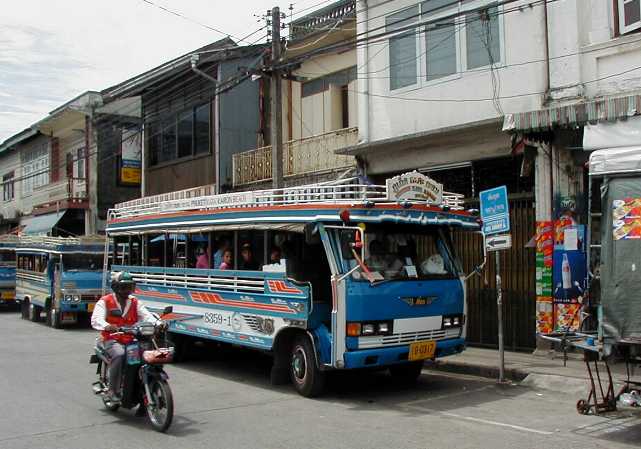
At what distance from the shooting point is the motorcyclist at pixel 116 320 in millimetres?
7520

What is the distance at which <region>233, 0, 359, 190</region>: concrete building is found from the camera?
1706 cm

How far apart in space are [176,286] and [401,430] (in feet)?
18.9

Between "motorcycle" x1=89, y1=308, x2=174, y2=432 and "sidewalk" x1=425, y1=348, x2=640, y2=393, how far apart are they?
17.6 feet

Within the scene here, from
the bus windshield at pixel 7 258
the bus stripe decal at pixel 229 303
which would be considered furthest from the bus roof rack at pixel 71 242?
the bus stripe decal at pixel 229 303

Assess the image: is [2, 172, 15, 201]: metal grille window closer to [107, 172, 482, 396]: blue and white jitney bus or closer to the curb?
[107, 172, 482, 396]: blue and white jitney bus

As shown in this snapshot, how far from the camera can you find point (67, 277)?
691 inches

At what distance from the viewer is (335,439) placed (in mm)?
6730

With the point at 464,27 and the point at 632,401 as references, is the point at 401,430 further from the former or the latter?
the point at 464,27

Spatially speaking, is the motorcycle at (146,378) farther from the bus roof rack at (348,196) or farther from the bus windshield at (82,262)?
the bus windshield at (82,262)

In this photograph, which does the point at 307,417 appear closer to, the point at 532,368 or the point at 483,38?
the point at 532,368

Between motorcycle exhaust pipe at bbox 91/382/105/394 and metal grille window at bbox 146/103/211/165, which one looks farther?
metal grille window at bbox 146/103/211/165

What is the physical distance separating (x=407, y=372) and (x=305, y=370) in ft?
6.14

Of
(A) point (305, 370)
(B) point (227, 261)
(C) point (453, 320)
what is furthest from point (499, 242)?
(B) point (227, 261)

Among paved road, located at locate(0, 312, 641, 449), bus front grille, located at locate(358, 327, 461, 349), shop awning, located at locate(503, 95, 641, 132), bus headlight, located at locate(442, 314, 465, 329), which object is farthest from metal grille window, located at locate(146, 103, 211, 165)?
bus front grille, located at locate(358, 327, 461, 349)
